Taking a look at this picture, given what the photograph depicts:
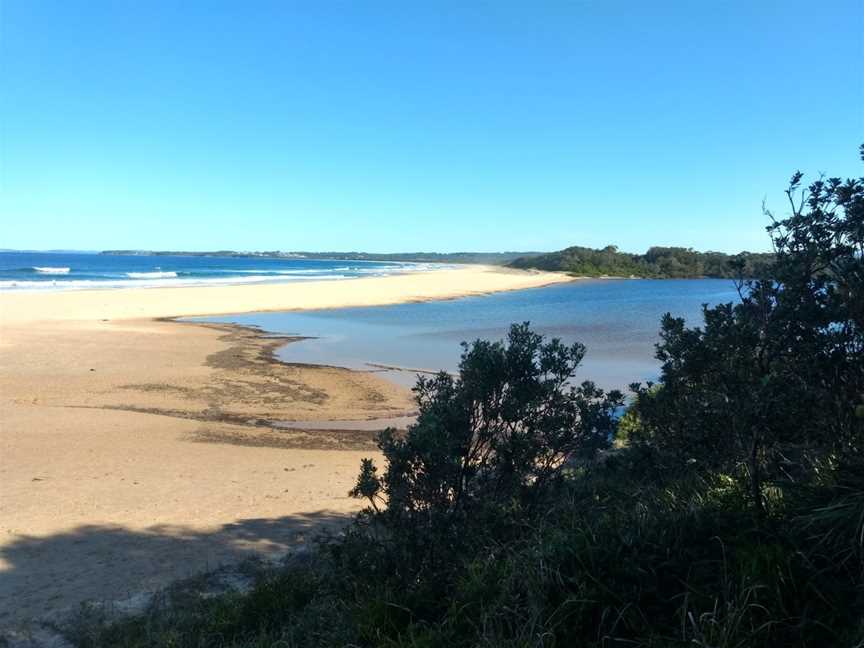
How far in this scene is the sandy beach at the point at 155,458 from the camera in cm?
565

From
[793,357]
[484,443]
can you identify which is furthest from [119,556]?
[793,357]

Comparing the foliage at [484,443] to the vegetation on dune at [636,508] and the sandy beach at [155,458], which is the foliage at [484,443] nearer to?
the vegetation on dune at [636,508]

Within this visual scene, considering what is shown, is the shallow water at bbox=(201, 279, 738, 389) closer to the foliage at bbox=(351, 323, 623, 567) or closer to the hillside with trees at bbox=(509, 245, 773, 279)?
the foliage at bbox=(351, 323, 623, 567)

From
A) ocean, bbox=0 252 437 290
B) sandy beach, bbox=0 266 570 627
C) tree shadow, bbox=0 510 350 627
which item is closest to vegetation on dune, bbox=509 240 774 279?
ocean, bbox=0 252 437 290

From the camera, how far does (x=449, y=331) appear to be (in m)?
26.1

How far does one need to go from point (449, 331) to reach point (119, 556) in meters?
20.8

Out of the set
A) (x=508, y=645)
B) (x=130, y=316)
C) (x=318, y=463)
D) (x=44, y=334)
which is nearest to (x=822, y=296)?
(x=508, y=645)

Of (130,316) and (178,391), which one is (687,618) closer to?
(178,391)

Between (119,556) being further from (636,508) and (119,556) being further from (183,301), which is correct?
(183,301)

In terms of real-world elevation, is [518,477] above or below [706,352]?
below

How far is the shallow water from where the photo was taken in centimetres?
1786

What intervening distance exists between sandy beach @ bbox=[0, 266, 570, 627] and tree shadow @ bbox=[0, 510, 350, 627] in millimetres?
18

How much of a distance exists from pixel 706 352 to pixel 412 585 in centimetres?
220

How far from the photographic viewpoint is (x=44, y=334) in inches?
862
